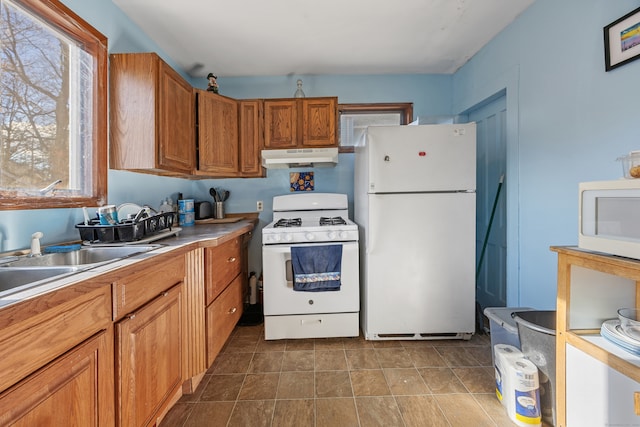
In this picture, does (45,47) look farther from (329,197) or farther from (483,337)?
(483,337)

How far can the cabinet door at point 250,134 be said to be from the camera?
2.54 m

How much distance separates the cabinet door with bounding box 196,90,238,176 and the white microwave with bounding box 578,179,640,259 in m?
2.41

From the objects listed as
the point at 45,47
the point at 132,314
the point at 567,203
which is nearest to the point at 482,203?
the point at 567,203

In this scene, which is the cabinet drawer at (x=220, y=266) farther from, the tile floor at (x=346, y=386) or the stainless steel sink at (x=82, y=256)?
the tile floor at (x=346, y=386)

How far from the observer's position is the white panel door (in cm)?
204

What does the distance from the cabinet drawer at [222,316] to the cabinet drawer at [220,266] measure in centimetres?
6

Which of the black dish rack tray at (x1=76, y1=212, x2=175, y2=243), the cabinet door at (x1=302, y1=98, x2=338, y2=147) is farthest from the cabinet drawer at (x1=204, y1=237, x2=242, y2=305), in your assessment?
the cabinet door at (x1=302, y1=98, x2=338, y2=147)

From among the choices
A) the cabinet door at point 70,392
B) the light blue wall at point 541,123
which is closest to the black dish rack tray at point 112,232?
the light blue wall at point 541,123

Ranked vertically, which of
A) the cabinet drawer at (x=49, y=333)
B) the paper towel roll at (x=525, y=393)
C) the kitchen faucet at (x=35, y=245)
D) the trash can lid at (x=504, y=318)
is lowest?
the paper towel roll at (x=525, y=393)

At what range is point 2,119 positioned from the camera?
3.73 feet

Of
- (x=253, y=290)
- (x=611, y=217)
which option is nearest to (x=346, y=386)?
(x=253, y=290)

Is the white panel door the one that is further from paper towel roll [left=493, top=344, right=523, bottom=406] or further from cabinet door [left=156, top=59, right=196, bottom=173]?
cabinet door [left=156, top=59, right=196, bottom=173]

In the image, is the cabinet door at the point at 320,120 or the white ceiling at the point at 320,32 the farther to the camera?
the cabinet door at the point at 320,120

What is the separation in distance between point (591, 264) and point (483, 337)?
4.66ft
